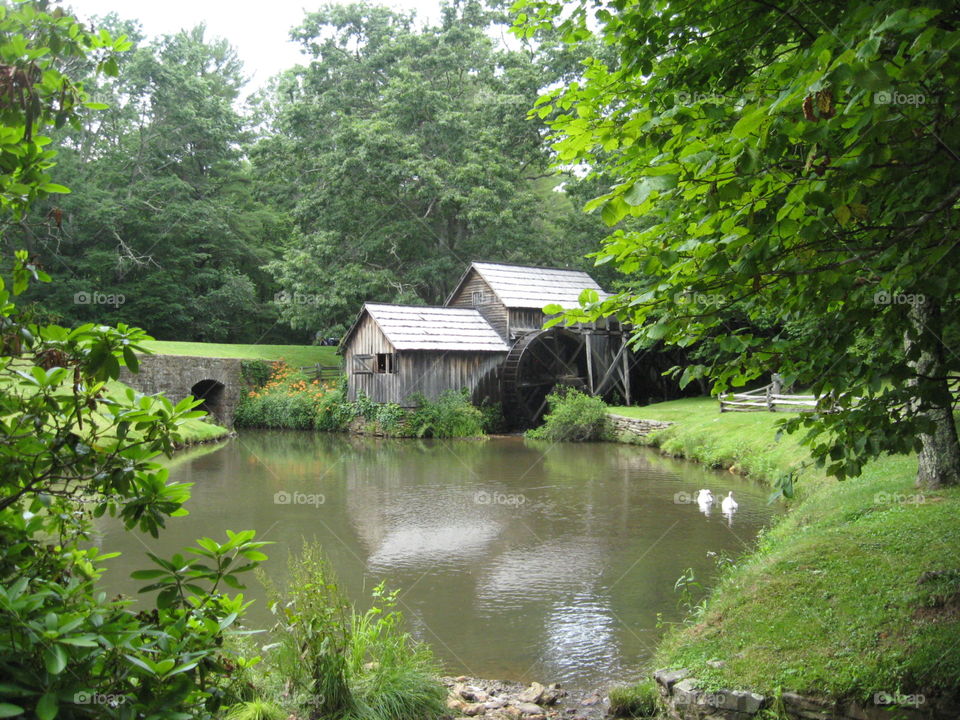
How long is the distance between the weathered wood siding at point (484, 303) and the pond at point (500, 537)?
835cm

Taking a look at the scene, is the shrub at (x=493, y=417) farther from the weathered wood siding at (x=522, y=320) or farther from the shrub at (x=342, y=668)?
the shrub at (x=342, y=668)

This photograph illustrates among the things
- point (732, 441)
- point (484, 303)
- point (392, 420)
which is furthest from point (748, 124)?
point (484, 303)

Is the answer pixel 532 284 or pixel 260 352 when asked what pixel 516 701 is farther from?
pixel 260 352

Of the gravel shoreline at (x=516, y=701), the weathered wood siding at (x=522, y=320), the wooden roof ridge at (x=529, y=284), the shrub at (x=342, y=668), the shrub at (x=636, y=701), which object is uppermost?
the wooden roof ridge at (x=529, y=284)

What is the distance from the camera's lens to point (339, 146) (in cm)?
3062

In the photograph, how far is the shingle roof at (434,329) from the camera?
79.6 ft

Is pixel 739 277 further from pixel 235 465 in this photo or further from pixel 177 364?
pixel 177 364

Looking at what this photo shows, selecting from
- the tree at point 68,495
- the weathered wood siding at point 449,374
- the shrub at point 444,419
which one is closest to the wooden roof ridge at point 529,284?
the weathered wood siding at point 449,374

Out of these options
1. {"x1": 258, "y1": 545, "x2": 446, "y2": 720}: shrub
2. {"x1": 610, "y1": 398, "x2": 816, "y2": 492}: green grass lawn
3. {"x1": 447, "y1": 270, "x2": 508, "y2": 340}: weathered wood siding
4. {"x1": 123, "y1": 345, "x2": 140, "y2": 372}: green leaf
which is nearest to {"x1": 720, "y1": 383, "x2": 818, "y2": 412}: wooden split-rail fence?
{"x1": 610, "y1": 398, "x2": 816, "y2": 492}: green grass lawn

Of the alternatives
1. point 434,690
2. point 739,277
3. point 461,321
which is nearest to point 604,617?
point 434,690

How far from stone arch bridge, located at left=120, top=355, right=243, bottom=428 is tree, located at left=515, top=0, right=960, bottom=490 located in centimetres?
2162

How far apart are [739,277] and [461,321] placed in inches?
891

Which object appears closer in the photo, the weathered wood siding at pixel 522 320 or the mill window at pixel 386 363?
the mill window at pixel 386 363

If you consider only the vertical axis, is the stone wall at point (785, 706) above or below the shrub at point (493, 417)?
below
